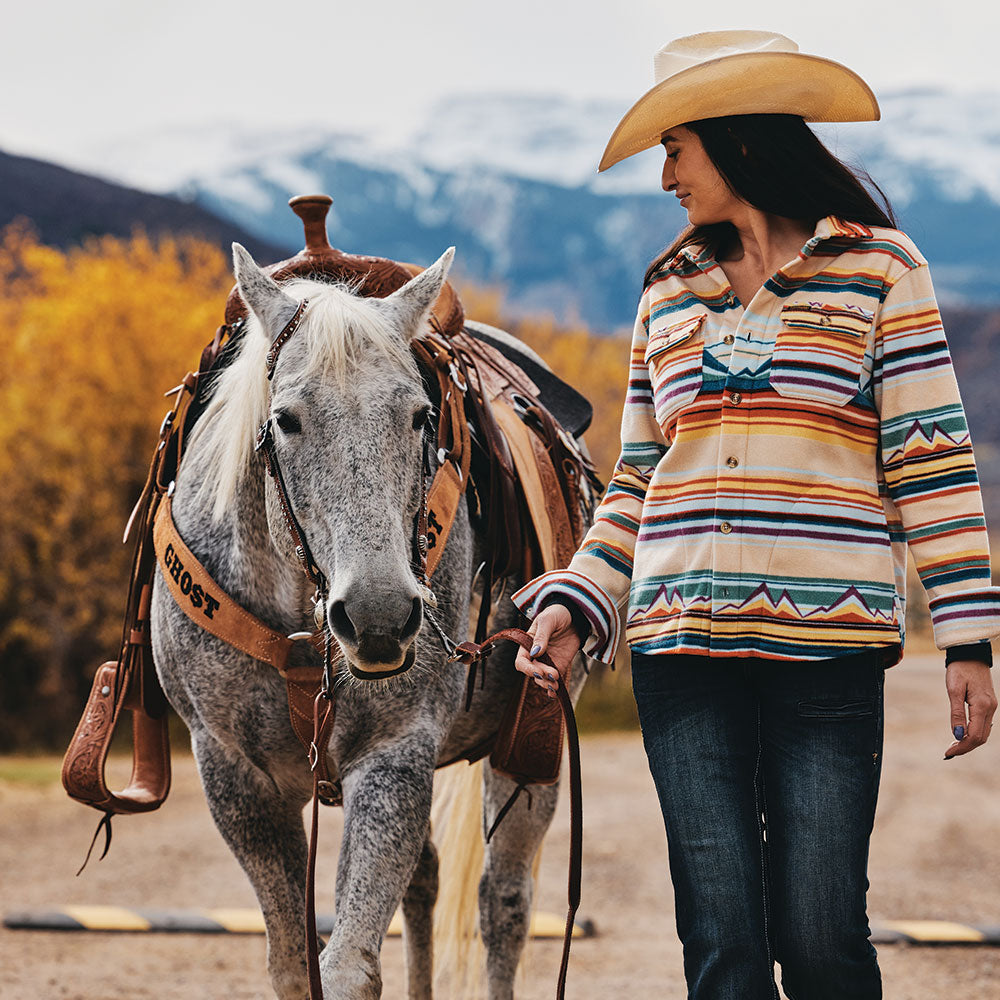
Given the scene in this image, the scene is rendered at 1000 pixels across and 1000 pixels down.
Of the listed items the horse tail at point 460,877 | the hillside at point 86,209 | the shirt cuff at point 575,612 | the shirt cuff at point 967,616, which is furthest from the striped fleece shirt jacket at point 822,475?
the hillside at point 86,209

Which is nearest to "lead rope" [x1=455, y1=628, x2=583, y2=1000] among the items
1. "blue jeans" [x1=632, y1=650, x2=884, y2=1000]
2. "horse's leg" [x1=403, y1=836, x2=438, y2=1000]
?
"blue jeans" [x1=632, y1=650, x2=884, y2=1000]

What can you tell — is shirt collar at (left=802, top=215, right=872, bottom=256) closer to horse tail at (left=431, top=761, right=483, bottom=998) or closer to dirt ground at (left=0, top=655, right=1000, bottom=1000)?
horse tail at (left=431, top=761, right=483, bottom=998)

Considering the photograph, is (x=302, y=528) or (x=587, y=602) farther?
(x=302, y=528)

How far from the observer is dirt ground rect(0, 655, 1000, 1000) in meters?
4.46

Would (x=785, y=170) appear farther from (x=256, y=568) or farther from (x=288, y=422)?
(x=256, y=568)

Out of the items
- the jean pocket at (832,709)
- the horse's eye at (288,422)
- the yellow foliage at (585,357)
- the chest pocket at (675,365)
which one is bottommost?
the jean pocket at (832,709)

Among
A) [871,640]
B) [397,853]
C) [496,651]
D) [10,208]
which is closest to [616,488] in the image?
[871,640]

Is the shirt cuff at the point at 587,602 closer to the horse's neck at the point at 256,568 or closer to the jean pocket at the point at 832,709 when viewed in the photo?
the jean pocket at the point at 832,709

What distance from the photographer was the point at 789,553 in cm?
183

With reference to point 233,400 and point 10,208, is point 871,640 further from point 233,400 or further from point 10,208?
point 10,208

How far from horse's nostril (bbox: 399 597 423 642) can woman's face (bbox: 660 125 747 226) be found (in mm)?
→ 787

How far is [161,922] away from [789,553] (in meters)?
4.04

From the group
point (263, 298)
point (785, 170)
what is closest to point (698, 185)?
point (785, 170)

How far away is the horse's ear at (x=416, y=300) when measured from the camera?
2371 mm
